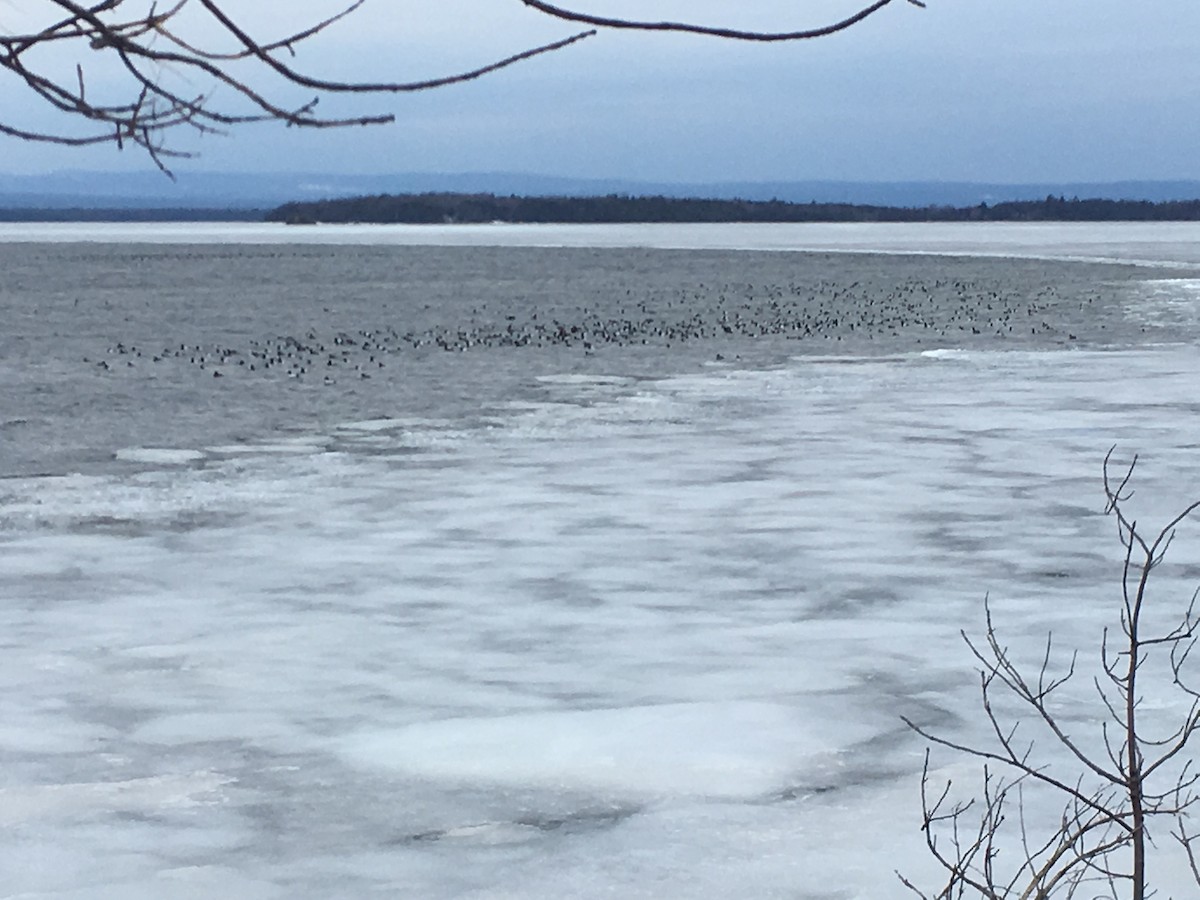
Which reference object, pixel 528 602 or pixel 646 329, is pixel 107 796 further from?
pixel 646 329

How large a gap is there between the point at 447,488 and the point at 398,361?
8.50 m

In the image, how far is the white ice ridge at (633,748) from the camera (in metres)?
4.96

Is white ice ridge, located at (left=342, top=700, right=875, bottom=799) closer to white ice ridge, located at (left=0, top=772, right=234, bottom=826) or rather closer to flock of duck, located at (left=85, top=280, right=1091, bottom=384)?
white ice ridge, located at (left=0, top=772, right=234, bottom=826)

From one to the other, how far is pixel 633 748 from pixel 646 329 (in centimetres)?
1802

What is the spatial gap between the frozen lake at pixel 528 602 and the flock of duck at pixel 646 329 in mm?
434

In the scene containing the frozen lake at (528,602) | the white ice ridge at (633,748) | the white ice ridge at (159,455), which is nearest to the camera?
the frozen lake at (528,602)

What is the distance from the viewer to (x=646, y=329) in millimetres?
23094

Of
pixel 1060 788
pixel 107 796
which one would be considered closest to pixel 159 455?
pixel 107 796

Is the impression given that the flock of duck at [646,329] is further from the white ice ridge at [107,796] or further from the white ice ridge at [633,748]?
the white ice ridge at [107,796]

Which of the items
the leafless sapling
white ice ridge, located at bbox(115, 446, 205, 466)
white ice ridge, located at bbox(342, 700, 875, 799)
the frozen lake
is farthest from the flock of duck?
the leafless sapling

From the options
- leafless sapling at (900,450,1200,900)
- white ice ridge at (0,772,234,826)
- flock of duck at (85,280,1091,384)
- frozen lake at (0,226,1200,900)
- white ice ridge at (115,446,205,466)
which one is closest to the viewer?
leafless sapling at (900,450,1200,900)

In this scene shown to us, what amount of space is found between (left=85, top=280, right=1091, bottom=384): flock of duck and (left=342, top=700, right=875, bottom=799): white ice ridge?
1133 centimetres

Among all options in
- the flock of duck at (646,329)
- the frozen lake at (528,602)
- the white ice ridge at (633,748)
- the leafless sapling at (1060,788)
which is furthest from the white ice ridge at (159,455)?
the leafless sapling at (1060,788)

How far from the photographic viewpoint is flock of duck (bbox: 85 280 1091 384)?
1867 cm
